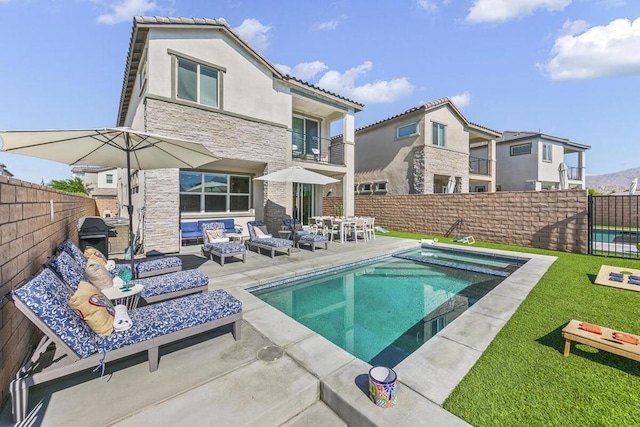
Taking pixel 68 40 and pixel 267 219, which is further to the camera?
pixel 267 219

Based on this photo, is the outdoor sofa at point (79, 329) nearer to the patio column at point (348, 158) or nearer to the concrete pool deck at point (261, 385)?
the concrete pool deck at point (261, 385)

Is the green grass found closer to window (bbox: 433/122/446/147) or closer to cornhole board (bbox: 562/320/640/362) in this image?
cornhole board (bbox: 562/320/640/362)

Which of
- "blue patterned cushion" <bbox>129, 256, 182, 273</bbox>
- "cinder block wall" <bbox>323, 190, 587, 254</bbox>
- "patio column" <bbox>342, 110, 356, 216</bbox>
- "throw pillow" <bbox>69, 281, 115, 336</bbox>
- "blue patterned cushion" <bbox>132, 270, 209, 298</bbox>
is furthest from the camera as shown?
"patio column" <bbox>342, 110, 356, 216</bbox>

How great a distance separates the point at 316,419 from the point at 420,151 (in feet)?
63.0

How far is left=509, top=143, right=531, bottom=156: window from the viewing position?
27.0 meters

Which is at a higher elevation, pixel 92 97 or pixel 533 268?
pixel 92 97

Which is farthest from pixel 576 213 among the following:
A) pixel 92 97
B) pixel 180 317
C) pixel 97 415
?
pixel 92 97

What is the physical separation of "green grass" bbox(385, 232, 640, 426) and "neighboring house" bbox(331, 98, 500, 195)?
1526 centimetres

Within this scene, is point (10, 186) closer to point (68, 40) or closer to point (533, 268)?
point (533, 268)

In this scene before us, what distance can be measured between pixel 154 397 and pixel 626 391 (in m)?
4.97

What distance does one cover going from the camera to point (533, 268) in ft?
26.1

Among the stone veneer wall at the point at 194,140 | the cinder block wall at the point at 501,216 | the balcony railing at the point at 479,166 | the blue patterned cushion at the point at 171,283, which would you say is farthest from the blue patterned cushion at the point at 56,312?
the balcony railing at the point at 479,166

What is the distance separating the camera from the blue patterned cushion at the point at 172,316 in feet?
9.78

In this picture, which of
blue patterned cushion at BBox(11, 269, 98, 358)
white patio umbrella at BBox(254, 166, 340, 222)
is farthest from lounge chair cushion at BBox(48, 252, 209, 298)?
white patio umbrella at BBox(254, 166, 340, 222)
